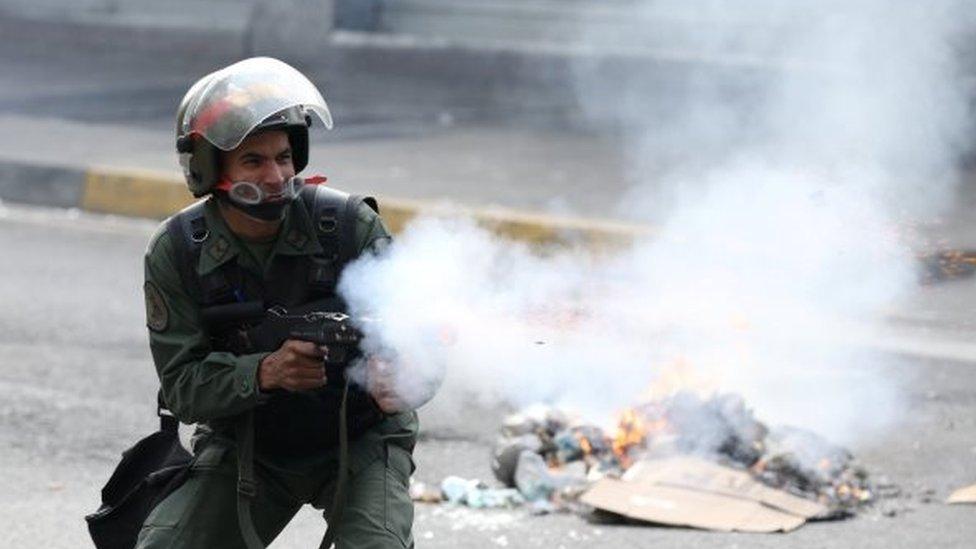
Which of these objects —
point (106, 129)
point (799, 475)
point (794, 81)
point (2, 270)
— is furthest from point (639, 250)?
point (106, 129)

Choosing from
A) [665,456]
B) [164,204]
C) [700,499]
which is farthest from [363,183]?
[700,499]

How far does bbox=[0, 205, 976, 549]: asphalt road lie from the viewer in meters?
4.98

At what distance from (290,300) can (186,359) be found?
0.21 meters

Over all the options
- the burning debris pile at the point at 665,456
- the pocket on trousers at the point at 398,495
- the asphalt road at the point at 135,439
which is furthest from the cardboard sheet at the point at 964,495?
the pocket on trousers at the point at 398,495

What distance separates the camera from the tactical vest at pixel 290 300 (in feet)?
11.8

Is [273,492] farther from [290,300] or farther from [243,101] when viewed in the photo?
[243,101]

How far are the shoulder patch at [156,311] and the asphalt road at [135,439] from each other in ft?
4.65

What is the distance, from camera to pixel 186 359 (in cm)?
360

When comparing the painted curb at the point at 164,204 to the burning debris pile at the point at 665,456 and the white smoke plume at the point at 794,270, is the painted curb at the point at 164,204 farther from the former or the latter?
the burning debris pile at the point at 665,456

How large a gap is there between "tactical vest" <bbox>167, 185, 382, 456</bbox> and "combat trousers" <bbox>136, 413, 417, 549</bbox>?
38 millimetres

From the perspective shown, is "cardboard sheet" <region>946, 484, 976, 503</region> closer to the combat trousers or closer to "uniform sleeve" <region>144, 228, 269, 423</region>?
the combat trousers

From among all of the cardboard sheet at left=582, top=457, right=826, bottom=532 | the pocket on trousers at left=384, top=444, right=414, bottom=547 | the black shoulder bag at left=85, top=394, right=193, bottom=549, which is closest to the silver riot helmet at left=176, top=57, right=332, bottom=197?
the black shoulder bag at left=85, top=394, right=193, bottom=549

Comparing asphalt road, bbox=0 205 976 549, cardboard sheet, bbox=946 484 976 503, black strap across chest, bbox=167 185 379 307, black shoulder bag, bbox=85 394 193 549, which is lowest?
asphalt road, bbox=0 205 976 549

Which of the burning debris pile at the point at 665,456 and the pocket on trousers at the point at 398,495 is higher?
the pocket on trousers at the point at 398,495
